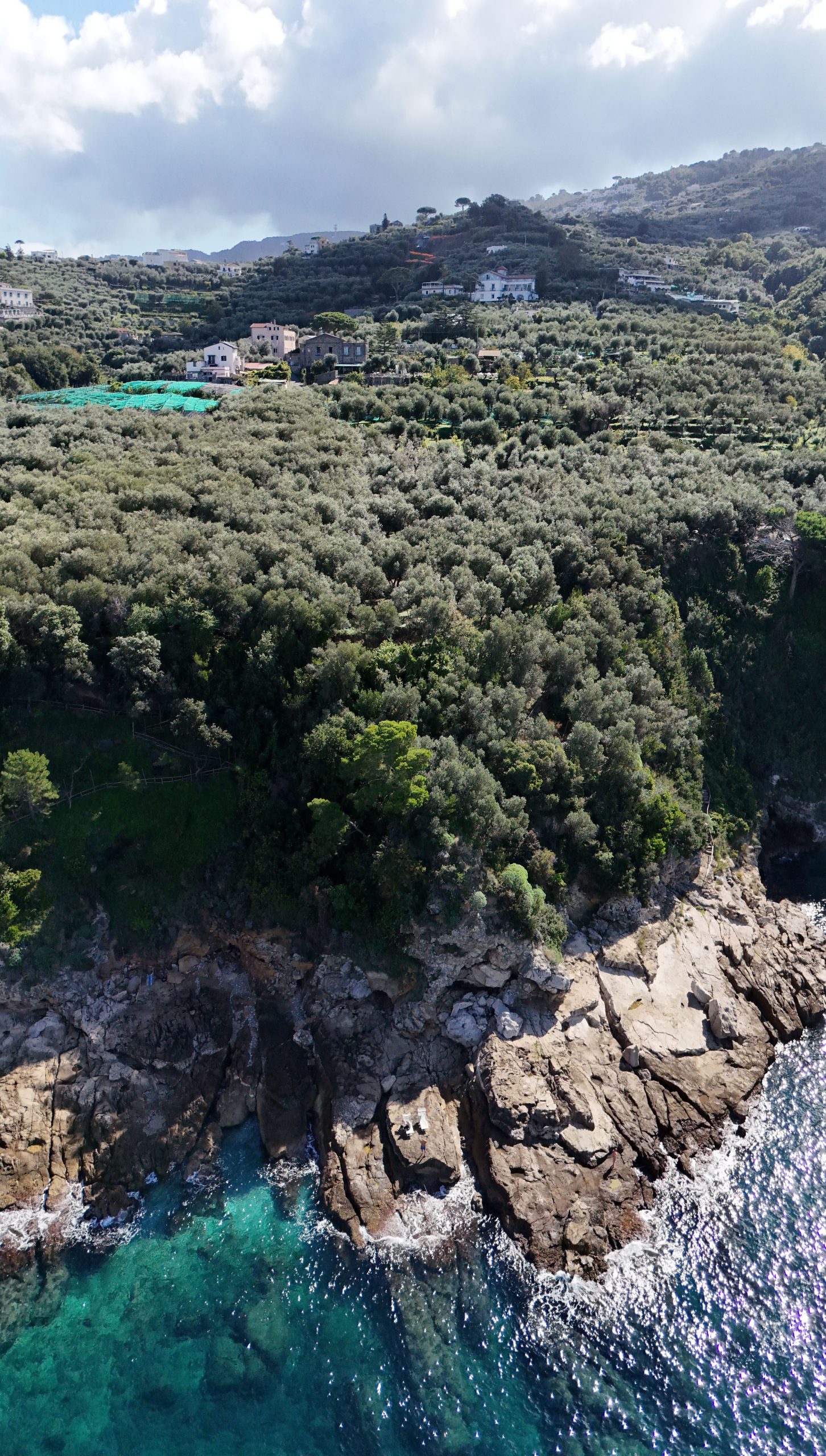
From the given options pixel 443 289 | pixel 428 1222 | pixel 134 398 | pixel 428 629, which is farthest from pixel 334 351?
pixel 428 1222

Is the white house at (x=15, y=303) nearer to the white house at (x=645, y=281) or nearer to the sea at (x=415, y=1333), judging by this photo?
the white house at (x=645, y=281)

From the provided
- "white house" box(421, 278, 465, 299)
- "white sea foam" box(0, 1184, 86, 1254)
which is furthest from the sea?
"white house" box(421, 278, 465, 299)

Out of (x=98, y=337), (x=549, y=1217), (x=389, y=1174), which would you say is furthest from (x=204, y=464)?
(x=98, y=337)

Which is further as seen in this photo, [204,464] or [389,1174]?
[204,464]

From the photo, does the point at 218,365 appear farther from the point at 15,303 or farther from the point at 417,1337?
the point at 417,1337

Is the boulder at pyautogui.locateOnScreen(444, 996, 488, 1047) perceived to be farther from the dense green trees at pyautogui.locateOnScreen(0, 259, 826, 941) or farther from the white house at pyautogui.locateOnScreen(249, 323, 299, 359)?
the white house at pyautogui.locateOnScreen(249, 323, 299, 359)

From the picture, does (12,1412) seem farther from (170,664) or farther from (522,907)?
(170,664)

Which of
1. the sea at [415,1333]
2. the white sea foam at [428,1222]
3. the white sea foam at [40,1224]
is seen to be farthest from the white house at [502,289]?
the white sea foam at [40,1224]
